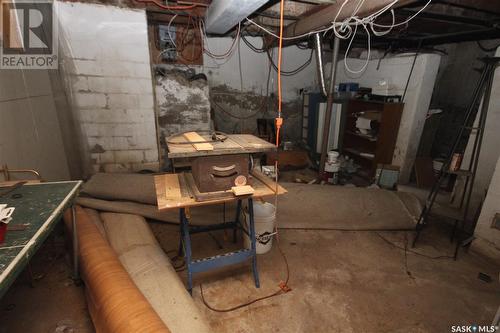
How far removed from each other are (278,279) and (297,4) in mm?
3093

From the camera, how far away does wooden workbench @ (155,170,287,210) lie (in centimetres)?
154

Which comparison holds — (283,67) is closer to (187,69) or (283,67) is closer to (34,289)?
(187,69)

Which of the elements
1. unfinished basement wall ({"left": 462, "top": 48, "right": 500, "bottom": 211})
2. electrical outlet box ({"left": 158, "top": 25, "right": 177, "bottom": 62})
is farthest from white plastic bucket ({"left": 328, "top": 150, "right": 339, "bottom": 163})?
electrical outlet box ({"left": 158, "top": 25, "right": 177, "bottom": 62})

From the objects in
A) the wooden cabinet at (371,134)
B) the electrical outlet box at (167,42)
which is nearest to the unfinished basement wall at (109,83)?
the electrical outlet box at (167,42)

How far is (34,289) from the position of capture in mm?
1788

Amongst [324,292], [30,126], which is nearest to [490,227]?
[324,292]

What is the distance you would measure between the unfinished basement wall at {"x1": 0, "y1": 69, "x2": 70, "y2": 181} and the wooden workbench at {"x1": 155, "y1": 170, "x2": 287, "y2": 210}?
3.66 ft

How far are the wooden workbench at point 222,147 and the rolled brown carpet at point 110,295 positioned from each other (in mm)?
723

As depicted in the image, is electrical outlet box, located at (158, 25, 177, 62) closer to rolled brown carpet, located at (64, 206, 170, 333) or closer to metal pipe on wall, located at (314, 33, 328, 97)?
metal pipe on wall, located at (314, 33, 328, 97)

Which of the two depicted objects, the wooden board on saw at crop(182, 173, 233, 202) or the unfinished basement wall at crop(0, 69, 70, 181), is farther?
the unfinished basement wall at crop(0, 69, 70, 181)

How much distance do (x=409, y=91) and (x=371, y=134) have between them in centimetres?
77

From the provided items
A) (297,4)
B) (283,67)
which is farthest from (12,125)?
(283,67)

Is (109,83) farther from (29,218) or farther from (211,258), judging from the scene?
(211,258)

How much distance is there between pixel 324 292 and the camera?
1.95m
